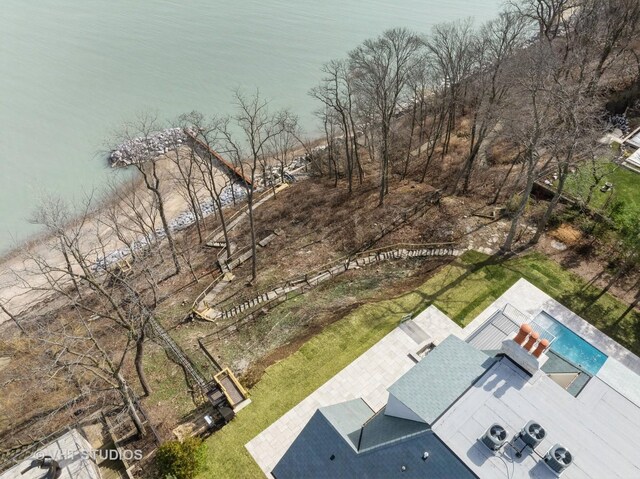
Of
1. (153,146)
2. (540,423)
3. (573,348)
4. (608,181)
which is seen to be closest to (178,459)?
(540,423)

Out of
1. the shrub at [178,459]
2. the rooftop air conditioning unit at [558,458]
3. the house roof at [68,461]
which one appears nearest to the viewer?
the rooftop air conditioning unit at [558,458]

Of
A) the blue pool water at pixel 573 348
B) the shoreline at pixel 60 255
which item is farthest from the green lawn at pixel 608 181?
the shoreline at pixel 60 255

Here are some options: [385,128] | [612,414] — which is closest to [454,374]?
[612,414]

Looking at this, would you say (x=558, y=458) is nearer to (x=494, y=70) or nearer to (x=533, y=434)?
(x=533, y=434)

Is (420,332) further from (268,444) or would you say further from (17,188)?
(17,188)

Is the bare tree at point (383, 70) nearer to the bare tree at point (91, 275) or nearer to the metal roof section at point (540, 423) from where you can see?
the bare tree at point (91, 275)

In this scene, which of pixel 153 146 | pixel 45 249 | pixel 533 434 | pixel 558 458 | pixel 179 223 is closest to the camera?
pixel 558 458

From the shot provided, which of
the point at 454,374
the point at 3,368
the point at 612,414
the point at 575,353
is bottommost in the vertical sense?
the point at 3,368
